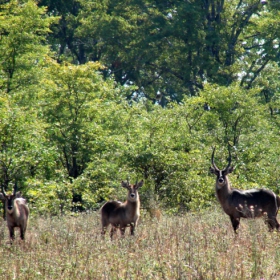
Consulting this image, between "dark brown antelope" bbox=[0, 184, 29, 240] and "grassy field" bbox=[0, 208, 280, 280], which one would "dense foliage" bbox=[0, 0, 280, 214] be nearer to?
"dark brown antelope" bbox=[0, 184, 29, 240]

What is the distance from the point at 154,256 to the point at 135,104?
19820 millimetres

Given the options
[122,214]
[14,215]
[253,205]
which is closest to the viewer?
[253,205]

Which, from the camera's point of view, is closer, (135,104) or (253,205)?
(253,205)

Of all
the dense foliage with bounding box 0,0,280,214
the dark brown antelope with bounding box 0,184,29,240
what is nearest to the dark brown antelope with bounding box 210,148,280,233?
the dark brown antelope with bounding box 0,184,29,240

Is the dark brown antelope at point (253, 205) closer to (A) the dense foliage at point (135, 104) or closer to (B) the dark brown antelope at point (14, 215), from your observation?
(B) the dark brown antelope at point (14, 215)

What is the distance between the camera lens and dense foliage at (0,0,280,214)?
1986 centimetres

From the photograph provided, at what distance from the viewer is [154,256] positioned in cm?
970

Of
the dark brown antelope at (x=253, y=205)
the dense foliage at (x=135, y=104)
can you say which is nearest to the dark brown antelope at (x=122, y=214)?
the dark brown antelope at (x=253, y=205)

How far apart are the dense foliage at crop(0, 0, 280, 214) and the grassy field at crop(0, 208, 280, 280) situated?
6.10m

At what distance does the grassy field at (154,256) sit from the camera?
831 cm

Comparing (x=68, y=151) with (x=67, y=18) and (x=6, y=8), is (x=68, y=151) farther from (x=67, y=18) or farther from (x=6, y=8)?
(x=67, y=18)

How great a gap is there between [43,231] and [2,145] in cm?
606

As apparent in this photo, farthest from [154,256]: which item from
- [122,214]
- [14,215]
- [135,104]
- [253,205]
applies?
[135,104]

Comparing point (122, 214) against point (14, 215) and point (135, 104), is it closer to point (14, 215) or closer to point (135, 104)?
point (14, 215)
